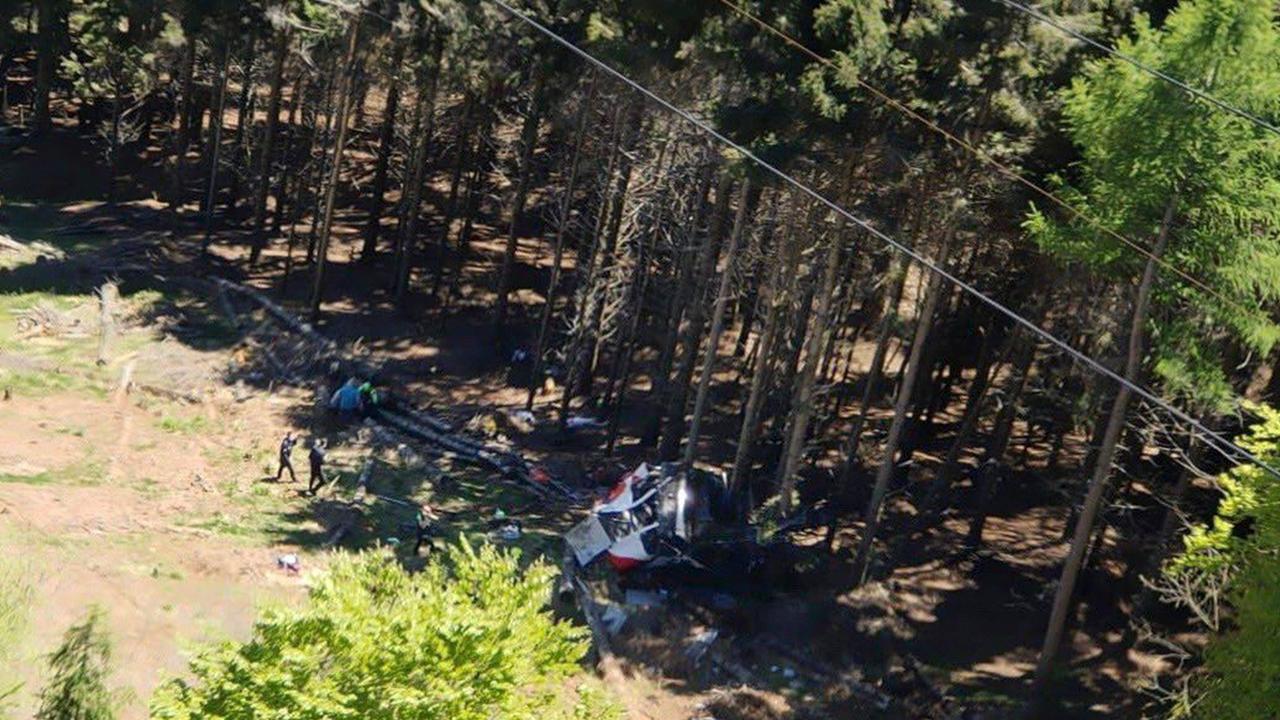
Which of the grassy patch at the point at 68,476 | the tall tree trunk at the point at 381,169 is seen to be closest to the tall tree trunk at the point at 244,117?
the tall tree trunk at the point at 381,169

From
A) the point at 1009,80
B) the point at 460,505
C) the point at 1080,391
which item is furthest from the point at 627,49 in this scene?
the point at 1080,391

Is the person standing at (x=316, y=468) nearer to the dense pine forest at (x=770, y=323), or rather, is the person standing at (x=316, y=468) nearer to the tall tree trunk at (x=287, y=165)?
the dense pine forest at (x=770, y=323)

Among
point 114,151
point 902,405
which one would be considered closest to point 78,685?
point 902,405

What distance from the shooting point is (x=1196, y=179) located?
60.0ft

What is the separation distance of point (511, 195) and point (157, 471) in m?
20.4

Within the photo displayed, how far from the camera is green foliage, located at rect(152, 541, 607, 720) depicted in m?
10.9

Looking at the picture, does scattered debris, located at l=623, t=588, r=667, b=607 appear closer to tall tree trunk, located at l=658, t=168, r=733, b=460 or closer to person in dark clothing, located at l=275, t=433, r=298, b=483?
tall tree trunk, located at l=658, t=168, r=733, b=460

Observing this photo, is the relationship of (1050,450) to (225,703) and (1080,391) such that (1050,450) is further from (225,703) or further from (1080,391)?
(225,703)

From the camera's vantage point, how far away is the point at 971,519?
29.0 m

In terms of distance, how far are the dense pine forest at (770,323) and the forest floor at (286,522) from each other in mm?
142

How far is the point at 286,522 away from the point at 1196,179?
18.0m

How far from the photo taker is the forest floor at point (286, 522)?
70.0 feet

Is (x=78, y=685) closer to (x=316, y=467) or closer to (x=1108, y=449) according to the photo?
(x=316, y=467)

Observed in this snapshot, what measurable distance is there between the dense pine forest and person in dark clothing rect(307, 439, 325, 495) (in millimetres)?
702
